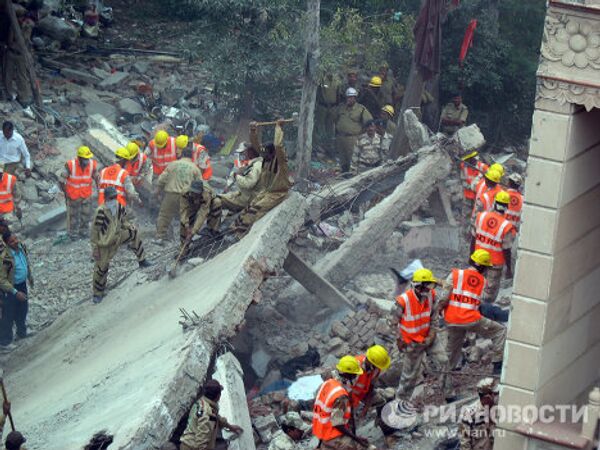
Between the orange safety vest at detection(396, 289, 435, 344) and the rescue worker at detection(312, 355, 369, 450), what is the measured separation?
1188mm

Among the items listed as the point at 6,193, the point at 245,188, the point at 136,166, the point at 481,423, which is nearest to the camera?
the point at 481,423

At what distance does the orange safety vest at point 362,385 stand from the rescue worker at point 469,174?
5.47 metres

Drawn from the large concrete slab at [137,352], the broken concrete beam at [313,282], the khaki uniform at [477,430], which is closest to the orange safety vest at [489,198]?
the broken concrete beam at [313,282]

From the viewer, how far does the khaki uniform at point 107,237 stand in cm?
1226

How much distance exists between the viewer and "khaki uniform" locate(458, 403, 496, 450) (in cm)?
801

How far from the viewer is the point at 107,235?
1230 centimetres

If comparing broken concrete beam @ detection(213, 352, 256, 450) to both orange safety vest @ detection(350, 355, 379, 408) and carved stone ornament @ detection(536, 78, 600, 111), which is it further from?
carved stone ornament @ detection(536, 78, 600, 111)

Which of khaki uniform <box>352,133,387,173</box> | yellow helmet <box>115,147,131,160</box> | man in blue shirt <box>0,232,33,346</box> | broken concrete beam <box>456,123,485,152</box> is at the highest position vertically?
broken concrete beam <box>456,123,485,152</box>

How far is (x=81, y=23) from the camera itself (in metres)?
20.9

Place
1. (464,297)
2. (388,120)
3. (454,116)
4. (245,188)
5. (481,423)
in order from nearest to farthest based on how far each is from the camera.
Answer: (481,423)
(464,297)
(245,188)
(454,116)
(388,120)

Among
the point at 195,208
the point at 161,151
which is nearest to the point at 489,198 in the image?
the point at 195,208

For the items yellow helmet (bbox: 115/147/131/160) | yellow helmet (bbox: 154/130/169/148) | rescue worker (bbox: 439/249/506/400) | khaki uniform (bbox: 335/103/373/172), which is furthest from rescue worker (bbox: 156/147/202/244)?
rescue worker (bbox: 439/249/506/400)

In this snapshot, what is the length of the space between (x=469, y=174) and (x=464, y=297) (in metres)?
4.81

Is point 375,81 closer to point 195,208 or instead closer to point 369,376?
point 195,208
